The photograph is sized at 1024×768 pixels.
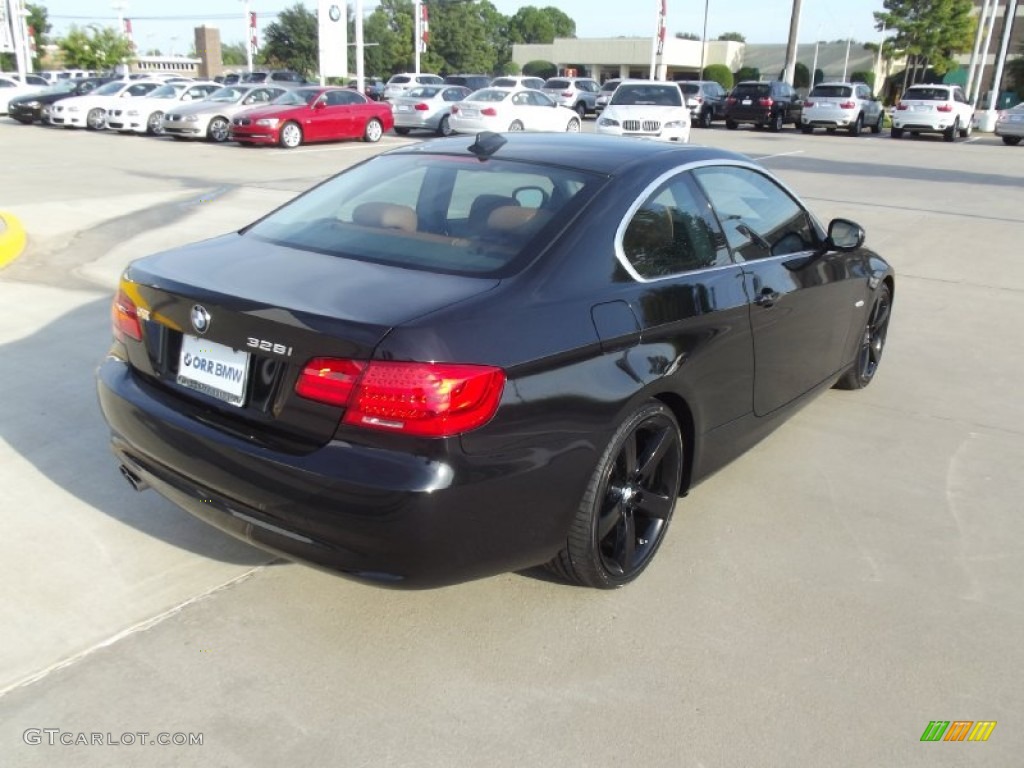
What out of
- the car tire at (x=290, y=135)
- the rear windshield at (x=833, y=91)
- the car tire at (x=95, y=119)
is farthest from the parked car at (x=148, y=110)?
the rear windshield at (x=833, y=91)

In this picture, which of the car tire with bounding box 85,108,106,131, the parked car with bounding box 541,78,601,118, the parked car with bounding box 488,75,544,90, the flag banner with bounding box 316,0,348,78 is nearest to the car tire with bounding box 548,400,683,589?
the car tire with bounding box 85,108,106,131

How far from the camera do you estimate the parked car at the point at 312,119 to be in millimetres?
21812

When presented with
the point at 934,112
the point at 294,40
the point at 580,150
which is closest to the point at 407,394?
the point at 580,150

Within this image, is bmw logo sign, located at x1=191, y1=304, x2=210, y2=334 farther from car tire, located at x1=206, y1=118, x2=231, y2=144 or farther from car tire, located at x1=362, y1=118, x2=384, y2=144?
car tire, located at x1=362, y1=118, x2=384, y2=144

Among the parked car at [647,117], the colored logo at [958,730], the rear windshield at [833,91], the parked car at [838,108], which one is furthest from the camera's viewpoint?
the rear windshield at [833,91]

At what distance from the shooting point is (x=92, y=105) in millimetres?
26406

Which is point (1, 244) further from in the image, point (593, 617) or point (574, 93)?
point (574, 93)

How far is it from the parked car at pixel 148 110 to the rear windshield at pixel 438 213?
22703 millimetres

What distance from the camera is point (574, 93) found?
124ft

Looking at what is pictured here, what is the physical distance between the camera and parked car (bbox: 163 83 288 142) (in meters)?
23.0

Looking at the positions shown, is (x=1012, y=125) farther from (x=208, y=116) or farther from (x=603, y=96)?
(x=208, y=116)

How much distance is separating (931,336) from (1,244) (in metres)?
8.24

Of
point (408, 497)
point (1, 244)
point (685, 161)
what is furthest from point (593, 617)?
point (1, 244)

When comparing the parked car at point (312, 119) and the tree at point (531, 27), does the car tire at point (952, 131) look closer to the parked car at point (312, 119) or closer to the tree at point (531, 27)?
the parked car at point (312, 119)
